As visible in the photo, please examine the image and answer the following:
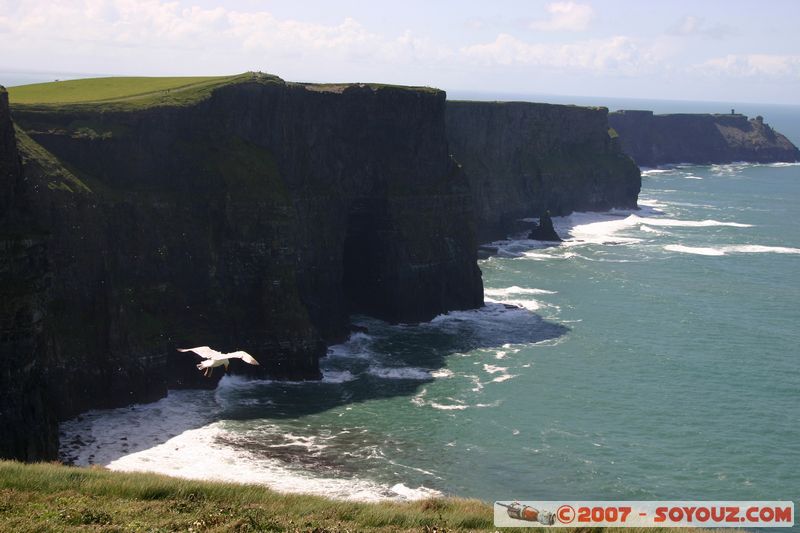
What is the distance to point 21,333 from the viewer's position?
5300 centimetres

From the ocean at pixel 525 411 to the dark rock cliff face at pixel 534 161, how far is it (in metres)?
31.0

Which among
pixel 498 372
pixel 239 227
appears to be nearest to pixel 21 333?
pixel 239 227

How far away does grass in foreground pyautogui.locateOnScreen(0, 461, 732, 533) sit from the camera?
108ft

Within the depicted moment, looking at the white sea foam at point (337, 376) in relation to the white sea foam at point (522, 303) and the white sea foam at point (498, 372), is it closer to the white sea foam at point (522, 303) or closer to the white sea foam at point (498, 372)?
the white sea foam at point (498, 372)

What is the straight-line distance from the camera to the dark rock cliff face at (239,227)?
64312mm

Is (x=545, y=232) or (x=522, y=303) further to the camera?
(x=545, y=232)

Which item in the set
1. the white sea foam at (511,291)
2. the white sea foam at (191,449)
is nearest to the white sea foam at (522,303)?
the white sea foam at (511,291)

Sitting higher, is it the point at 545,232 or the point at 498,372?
the point at 545,232

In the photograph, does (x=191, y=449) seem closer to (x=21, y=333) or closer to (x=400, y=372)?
(x=21, y=333)

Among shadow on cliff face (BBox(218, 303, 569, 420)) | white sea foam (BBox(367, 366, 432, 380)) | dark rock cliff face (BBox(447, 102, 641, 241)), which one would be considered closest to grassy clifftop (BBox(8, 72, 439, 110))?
shadow on cliff face (BBox(218, 303, 569, 420))

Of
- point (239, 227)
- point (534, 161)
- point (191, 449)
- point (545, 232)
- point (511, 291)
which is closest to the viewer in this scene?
point (191, 449)

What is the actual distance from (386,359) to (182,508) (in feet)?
140

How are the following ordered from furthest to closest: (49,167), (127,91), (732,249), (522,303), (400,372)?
1. (732,249)
2. (522,303)
3. (127,91)
4. (400,372)
5. (49,167)

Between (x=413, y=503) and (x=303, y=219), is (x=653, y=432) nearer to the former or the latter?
(x=413, y=503)
